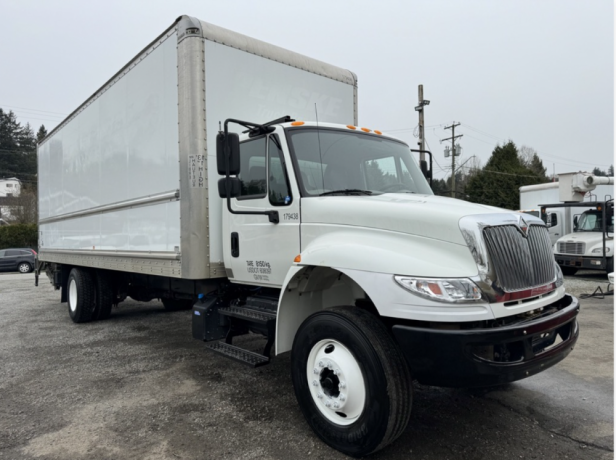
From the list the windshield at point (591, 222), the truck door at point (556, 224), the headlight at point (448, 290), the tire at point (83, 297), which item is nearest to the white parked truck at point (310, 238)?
the headlight at point (448, 290)

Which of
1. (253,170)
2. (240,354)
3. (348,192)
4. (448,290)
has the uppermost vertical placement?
(253,170)

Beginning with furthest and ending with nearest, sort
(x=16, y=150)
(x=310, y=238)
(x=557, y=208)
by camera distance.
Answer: (x=16, y=150), (x=557, y=208), (x=310, y=238)

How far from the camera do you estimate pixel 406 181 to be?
174 inches

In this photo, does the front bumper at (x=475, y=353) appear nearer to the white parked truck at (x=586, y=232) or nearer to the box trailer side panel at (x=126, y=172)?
the box trailer side panel at (x=126, y=172)

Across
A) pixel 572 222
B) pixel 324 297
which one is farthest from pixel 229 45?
pixel 572 222

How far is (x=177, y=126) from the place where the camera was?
489 cm

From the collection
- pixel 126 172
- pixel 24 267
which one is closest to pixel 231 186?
pixel 126 172

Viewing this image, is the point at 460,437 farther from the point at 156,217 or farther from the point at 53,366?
the point at 53,366

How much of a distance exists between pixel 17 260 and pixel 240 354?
78.0ft

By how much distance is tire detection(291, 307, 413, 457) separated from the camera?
9.68 ft

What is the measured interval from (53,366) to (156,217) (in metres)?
2.28

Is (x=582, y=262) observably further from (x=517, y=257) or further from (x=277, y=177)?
(x=277, y=177)

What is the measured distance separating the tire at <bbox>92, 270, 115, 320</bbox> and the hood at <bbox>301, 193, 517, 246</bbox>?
5611 mm

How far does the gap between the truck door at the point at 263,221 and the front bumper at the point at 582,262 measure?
12154 millimetres
